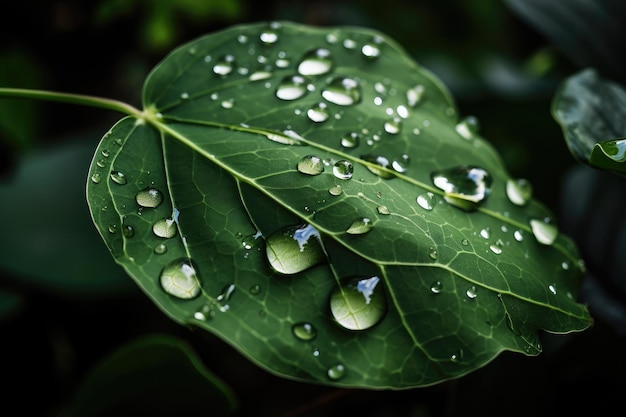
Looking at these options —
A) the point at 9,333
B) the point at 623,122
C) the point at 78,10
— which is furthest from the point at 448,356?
A: the point at 78,10

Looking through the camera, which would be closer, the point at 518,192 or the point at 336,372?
the point at 336,372

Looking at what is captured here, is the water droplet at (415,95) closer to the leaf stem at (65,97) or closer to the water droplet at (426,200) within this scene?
the water droplet at (426,200)

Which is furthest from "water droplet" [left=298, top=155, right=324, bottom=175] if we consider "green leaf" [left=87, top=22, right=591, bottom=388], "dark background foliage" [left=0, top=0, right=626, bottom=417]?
"dark background foliage" [left=0, top=0, right=626, bottom=417]

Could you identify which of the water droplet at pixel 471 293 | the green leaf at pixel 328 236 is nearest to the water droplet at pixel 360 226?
the green leaf at pixel 328 236

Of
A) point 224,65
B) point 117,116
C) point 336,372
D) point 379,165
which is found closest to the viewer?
point 336,372

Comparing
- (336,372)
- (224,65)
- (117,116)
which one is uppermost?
(224,65)

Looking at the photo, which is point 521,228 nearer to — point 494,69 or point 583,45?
point 583,45

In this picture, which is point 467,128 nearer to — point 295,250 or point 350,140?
point 350,140

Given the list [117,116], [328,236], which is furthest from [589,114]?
[117,116]
